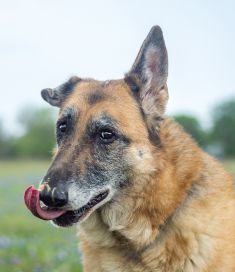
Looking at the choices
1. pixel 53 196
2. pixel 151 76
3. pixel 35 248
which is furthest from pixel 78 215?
pixel 35 248

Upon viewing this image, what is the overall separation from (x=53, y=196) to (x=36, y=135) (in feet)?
261

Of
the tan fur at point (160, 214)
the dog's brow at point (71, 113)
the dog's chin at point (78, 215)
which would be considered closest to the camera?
the dog's chin at point (78, 215)

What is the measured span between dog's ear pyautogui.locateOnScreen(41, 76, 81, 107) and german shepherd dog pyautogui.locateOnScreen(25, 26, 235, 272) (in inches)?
16.2

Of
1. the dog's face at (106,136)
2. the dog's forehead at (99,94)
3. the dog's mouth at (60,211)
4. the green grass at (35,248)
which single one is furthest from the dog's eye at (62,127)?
the green grass at (35,248)

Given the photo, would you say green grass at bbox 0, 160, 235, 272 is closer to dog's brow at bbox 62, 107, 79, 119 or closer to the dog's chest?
the dog's chest

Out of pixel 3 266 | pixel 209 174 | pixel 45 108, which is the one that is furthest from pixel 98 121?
pixel 45 108

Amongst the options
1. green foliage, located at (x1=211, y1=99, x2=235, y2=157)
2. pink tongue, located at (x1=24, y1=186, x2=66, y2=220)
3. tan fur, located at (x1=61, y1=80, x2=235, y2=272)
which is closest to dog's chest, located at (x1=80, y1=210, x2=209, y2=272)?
tan fur, located at (x1=61, y1=80, x2=235, y2=272)

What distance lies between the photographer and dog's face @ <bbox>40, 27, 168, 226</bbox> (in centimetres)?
469

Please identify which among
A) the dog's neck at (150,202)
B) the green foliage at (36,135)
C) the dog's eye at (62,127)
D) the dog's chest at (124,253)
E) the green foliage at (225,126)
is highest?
the dog's eye at (62,127)

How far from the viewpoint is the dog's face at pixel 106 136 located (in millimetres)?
4691

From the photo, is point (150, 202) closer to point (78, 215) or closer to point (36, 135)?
point (78, 215)

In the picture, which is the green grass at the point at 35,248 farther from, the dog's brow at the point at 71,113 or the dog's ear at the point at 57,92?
the dog's brow at the point at 71,113

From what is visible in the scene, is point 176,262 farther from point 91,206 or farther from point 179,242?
point 91,206

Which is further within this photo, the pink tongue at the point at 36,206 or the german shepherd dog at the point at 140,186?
the german shepherd dog at the point at 140,186
